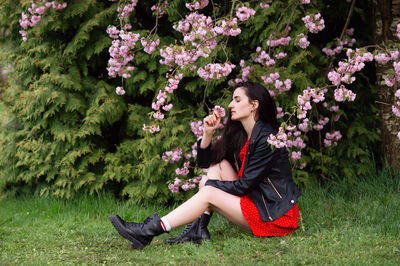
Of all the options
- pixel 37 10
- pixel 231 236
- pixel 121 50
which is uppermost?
pixel 37 10

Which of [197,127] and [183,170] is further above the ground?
[197,127]

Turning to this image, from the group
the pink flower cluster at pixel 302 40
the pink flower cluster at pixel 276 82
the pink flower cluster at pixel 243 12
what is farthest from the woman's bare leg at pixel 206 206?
the pink flower cluster at pixel 302 40

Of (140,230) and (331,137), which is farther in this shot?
(331,137)

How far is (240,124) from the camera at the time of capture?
3.65 meters

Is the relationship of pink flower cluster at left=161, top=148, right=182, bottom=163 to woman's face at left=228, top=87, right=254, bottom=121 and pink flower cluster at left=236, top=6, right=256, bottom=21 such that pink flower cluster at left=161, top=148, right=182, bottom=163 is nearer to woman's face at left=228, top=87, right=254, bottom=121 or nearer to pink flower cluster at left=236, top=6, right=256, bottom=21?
woman's face at left=228, top=87, right=254, bottom=121

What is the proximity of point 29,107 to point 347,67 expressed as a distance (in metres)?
3.35

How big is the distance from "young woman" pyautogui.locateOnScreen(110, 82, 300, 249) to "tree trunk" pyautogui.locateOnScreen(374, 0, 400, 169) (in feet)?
5.61

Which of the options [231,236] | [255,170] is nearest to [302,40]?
[255,170]

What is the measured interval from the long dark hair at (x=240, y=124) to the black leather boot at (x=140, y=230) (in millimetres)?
676

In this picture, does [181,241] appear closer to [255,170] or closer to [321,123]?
[255,170]

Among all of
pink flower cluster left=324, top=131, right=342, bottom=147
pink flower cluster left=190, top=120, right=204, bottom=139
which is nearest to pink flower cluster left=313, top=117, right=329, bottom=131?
pink flower cluster left=324, top=131, right=342, bottom=147

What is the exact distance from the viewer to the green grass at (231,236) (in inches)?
119

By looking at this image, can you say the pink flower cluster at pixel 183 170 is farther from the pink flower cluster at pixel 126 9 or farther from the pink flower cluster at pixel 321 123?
the pink flower cluster at pixel 126 9

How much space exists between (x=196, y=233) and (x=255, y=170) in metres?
0.67
